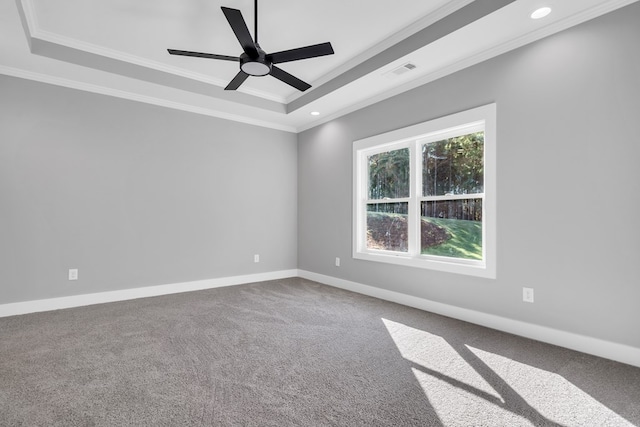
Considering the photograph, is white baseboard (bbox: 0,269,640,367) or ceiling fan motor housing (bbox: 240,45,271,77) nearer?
white baseboard (bbox: 0,269,640,367)

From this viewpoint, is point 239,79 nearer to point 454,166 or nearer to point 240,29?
→ point 240,29

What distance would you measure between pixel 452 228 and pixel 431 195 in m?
0.46

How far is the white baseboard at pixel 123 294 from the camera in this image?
3.34m

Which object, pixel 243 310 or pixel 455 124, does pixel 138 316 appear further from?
pixel 455 124

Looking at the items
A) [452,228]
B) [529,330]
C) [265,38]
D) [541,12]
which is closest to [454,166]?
[452,228]

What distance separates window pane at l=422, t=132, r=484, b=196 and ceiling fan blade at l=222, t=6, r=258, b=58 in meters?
2.19

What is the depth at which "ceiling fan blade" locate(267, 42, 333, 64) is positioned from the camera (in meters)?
2.41

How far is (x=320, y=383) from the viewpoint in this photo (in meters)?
1.95

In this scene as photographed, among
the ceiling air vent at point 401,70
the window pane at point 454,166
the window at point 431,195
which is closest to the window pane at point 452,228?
the window at point 431,195

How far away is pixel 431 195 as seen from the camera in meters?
3.60

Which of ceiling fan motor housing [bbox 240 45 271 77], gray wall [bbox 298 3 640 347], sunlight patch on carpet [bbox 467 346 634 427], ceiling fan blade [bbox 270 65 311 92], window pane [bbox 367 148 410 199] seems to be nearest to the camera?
sunlight patch on carpet [bbox 467 346 634 427]

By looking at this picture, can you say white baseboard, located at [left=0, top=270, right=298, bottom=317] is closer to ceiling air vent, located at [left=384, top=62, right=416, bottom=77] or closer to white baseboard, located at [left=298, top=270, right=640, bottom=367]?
white baseboard, located at [left=298, top=270, right=640, bottom=367]

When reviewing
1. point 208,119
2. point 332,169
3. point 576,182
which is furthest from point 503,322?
point 208,119

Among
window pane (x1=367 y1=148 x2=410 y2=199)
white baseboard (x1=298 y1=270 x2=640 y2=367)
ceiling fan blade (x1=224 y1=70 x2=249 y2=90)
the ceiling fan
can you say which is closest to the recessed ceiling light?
the ceiling fan
